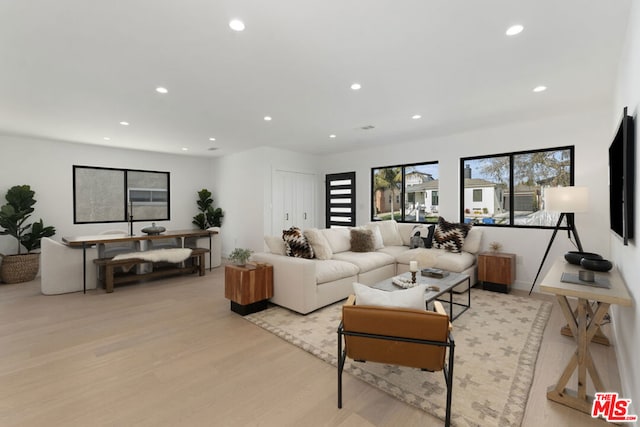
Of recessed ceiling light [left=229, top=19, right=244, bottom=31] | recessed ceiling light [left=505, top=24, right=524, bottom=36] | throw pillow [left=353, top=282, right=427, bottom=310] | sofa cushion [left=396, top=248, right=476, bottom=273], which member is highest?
recessed ceiling light [left=229, top=19, right=244, bottom=31]

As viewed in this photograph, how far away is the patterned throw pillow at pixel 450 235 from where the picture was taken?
15.9ft

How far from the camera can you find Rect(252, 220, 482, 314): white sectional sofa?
347 cm

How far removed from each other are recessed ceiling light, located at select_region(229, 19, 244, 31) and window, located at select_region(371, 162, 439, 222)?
4612mm

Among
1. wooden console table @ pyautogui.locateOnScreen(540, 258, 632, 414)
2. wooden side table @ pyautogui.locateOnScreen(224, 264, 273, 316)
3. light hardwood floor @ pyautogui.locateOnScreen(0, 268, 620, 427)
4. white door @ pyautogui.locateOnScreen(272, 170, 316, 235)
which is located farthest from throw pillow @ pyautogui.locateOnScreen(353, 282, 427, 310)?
white door @ pyautogui.locateOnScreen(272, 170, 316, 235)

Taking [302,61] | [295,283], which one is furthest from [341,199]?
Answer: [302,61]

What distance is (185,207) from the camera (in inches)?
302

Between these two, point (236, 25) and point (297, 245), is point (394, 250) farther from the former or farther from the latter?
point (236, 25)

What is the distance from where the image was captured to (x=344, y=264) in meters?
4.03

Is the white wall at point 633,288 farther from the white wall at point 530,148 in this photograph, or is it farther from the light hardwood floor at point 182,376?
the white wall at point 530,148

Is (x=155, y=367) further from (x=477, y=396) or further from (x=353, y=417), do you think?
(x=477, y=396)

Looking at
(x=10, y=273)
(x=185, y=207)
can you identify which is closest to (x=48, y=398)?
(x=10, y=273)

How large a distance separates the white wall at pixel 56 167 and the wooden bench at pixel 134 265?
2030 mm

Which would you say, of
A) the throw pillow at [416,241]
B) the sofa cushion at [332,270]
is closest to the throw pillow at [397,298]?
the sofa cushion at [332,270]

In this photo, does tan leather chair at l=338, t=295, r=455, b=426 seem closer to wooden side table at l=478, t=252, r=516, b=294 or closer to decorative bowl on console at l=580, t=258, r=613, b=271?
decorative bowl on console at l=580, t=258, r=613, b=271
